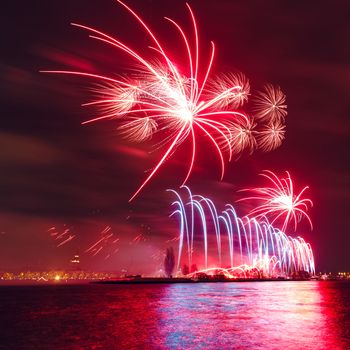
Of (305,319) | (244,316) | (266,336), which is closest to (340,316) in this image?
(305,319)

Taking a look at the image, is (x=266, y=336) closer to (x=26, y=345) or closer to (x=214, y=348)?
(x=214, y=348)

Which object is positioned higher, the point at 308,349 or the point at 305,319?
the point at 305,319

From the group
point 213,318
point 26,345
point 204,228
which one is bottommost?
point 26,345

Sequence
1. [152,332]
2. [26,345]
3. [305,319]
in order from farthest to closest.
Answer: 1. [305,319]
2. [152,332]
3. [26,345]

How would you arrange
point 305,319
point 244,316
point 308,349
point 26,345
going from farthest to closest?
1. point 244,316
2. point 305,319
3. point 26,345
4. point 308,349

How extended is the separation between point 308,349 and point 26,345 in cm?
1617

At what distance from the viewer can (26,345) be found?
29.0 m

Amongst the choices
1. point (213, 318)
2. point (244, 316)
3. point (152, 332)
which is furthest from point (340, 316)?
point (152, 332)

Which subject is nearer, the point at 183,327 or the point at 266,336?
the point at 266,336

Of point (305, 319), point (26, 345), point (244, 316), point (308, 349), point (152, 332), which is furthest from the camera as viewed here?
point (244, 316)

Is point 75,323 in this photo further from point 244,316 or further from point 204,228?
point 204,228

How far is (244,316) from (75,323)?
14.7 m

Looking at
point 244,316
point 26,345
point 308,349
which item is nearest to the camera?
point 308,349

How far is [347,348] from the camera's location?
83.6 ft
